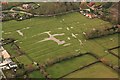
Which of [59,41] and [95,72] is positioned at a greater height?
[59,41]

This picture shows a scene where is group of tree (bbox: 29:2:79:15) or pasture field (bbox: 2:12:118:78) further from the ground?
group of tree (bbox: 29:2:79:15)

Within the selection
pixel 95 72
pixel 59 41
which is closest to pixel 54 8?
pixel 59 41

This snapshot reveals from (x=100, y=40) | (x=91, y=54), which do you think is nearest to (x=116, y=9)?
(x=100, y=40)

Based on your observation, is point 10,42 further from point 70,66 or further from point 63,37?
point 70,66

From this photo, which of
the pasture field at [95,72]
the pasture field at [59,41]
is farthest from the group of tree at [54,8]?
the pasture field at [95,72]

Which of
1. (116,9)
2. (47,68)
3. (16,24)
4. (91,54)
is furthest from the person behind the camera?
(116,9)

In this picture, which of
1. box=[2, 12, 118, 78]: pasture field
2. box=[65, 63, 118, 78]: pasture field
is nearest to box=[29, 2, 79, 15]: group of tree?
box=[2, 12, 118, 78]: pasture field

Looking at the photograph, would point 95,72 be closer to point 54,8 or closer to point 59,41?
point 59,41

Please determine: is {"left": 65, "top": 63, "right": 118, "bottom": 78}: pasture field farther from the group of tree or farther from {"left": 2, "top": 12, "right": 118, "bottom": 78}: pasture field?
the group of tree
